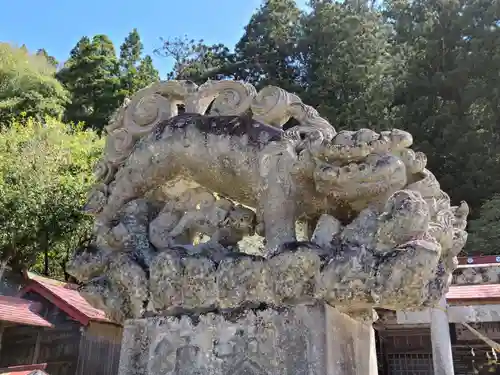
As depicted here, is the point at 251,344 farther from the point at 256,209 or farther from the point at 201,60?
the point at 201,60

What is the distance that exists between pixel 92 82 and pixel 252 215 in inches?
1026

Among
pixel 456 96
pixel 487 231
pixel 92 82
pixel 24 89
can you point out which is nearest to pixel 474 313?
pixel 487 231

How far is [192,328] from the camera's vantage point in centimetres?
192

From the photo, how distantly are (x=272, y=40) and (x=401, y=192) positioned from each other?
27454mm

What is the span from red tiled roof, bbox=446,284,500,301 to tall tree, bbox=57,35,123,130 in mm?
19825

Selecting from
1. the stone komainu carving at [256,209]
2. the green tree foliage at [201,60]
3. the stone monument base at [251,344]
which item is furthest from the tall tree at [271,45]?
the stone monument base at [251,344]

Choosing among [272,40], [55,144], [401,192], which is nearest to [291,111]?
[401,192]

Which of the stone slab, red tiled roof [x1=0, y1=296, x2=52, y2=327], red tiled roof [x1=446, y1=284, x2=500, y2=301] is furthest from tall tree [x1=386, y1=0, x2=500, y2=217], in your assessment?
red tiled roof [x1=0, y1=296, x2=52, y2=327]

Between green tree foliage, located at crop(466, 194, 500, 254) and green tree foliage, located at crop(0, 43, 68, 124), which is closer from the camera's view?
green tree foliage, located at crop(466, 194, 500, 254)

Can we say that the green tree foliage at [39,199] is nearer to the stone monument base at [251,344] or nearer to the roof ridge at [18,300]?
the roof ridge at [18,300]

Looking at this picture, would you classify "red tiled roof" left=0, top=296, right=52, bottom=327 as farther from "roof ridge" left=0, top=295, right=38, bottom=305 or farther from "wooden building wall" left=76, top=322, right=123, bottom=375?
"wooden building wall" left=76, top=322, right=123, bottom=375

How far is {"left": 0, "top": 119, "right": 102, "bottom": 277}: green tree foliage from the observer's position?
12242 mm

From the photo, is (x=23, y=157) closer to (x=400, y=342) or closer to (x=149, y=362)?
(x=400, y=342)

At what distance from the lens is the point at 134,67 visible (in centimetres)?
2891
